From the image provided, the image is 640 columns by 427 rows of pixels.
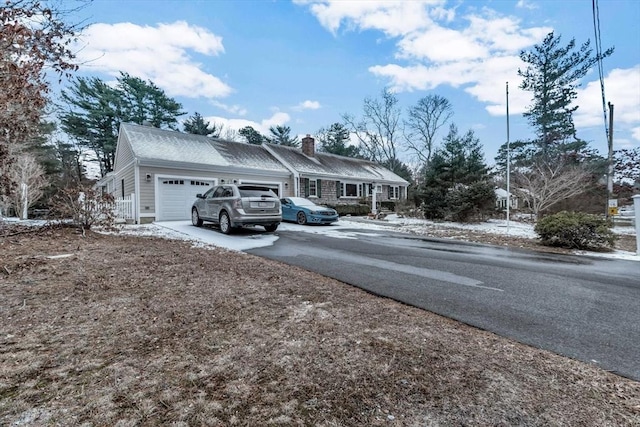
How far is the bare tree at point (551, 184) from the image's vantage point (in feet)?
Answer: 60.5

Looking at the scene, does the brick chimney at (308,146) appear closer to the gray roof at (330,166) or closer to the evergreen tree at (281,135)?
the gray roof at (330,166)

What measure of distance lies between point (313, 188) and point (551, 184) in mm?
14654

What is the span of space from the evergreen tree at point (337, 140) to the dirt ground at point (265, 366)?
→ 39.2 m

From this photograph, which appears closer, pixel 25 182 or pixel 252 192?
pixel 252 192

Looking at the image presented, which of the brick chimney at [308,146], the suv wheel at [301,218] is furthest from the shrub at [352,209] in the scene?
the suv wheel at [301,218]

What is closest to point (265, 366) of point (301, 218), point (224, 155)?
point (301, 218)

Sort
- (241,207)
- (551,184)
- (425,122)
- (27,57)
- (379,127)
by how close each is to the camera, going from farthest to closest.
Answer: (379,127)
(425,122)
(551,184)
(241,207)
(27,57)

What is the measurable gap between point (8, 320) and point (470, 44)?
753 inches

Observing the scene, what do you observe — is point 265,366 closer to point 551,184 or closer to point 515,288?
point 515,288

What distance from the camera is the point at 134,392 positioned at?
79.2 inches

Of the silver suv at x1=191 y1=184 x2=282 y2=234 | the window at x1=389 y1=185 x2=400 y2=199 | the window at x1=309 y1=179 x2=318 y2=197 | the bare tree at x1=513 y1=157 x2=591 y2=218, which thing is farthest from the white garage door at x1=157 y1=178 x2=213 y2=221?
the bare tree at x1=513 y1=157 x2=591 y2=218

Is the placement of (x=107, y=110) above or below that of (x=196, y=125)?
below

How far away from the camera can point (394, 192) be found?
99.8 feet

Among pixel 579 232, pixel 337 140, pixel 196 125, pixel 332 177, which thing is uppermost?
pixel 196 125
